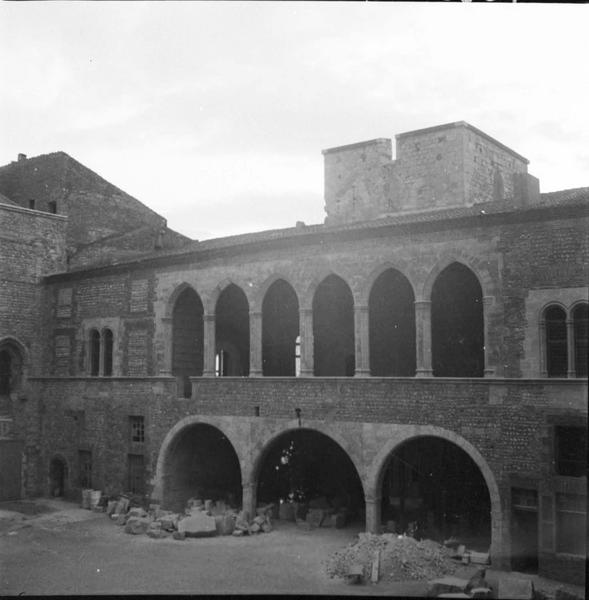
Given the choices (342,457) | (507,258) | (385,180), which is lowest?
(342,457)

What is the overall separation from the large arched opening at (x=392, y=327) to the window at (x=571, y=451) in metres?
6.47

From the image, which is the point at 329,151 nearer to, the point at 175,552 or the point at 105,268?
the point at 105,268

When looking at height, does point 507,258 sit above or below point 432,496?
above

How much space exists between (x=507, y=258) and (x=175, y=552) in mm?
10018

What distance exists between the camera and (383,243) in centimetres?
1705

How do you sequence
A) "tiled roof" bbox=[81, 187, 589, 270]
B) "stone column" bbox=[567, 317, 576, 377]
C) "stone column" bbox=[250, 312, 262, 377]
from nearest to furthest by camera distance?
"stone column" bbox=[567, 317, 576, 377] < "tiled roof" bbox=[81, 187, 589, 270] < "stone column" bbox=[250, 312, 262, 377]

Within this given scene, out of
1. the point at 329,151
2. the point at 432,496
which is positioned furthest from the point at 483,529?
the point at 329,151

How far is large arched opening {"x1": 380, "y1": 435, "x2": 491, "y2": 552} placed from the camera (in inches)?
699

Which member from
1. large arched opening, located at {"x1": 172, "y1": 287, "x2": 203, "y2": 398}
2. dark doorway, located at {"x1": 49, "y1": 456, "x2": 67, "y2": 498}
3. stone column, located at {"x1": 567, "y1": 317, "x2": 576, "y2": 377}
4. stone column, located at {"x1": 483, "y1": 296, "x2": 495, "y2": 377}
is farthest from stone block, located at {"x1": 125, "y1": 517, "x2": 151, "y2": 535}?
stone column, located at {"x1": 567, "y1": 317, "x2": 576, "y2": 377}

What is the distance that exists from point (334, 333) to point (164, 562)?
8.76 meters

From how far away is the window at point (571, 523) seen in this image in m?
14.0

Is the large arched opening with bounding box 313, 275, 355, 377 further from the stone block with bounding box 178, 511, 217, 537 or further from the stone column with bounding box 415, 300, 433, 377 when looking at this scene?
the stone block with bounding box 178, 511, 217, 537

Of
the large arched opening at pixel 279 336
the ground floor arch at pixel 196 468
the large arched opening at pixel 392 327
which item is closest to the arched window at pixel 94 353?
the ground floor arch at pixel 196 468

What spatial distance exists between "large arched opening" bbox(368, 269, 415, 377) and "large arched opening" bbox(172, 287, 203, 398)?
5235 millimetres
